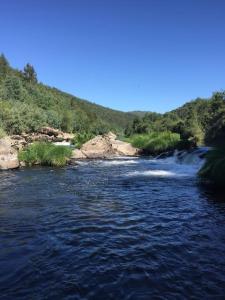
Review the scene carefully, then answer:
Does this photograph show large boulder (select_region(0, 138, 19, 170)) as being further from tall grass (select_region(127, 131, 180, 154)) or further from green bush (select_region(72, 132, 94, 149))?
tall grass (select_region(127, 131, 180, 154))

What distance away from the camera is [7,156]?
31.7m

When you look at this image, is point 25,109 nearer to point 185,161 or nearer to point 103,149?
point 103,149

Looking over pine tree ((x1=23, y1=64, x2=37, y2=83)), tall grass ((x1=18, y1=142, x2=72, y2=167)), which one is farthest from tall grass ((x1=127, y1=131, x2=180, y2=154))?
pine tree ((x1=23, y1=64, x2=37, y2=83))

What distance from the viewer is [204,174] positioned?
77.2 feet

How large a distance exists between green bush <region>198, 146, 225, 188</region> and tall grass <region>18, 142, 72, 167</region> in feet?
47.3

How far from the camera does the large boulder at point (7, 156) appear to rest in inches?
1211

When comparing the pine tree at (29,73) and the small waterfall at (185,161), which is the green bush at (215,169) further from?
the pine tree at (29,73)

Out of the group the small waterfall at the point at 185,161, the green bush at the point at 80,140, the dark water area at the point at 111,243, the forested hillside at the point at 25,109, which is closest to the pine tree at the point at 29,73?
the forested hillside at the point at 25,109

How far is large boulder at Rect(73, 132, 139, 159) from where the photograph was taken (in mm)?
46406

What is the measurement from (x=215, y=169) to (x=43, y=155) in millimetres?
17025

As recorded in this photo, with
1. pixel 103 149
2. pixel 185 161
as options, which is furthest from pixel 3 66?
pixel 185 161

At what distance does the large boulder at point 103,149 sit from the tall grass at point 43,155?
10157 millimetres

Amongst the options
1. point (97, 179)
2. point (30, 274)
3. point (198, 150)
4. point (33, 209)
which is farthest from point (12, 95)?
point (30, 274)

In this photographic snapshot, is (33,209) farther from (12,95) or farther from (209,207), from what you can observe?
(12,95)
